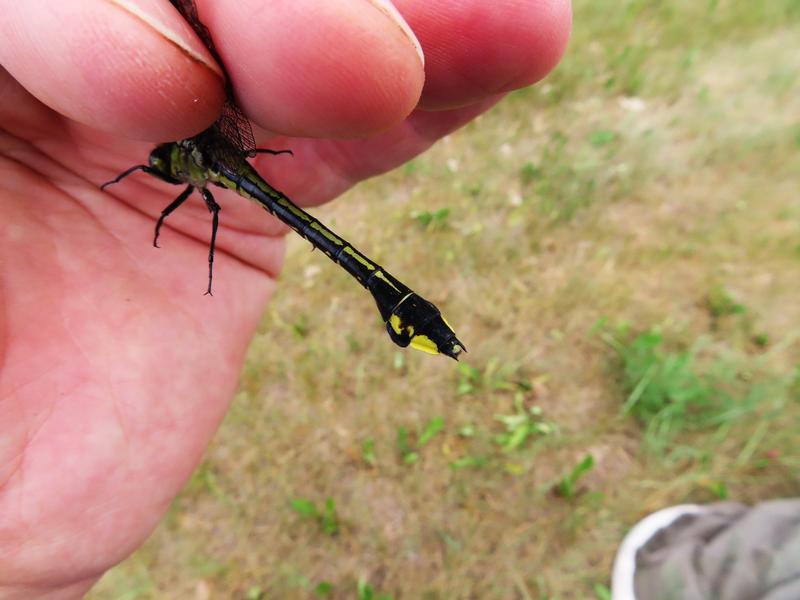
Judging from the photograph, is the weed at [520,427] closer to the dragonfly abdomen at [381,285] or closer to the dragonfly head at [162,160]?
the dragonfly abdomen at [381,285]

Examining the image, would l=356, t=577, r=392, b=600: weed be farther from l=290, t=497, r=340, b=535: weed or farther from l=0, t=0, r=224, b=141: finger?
l=0, t=0, r=224, b=141: finger

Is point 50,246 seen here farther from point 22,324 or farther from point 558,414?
point 558,414

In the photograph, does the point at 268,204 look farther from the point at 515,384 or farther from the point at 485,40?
the point at 515,384

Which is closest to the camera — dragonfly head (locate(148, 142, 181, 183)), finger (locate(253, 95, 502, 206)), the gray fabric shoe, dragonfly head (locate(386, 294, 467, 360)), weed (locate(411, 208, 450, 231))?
dragonfly head (locate(386, 294, 467, 360))

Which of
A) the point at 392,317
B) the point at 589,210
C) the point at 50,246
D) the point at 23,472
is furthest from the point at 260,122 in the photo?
the point at 589,210

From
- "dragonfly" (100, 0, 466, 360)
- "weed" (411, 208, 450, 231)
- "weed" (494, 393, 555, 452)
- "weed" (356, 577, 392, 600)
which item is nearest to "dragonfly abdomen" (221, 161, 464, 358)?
"dragonfly" (100, 0, 466, 360)

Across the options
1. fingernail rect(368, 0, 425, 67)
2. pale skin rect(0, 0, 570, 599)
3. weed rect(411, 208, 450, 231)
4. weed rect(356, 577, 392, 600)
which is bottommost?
weed rect(356, 577, 392, 600)

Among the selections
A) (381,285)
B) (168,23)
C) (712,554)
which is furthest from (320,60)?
(712,554)
